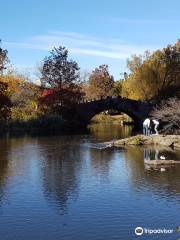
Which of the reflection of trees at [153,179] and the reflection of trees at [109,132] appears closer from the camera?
the reflection of trees at [153,179]

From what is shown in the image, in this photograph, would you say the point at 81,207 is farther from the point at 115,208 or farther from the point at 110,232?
the point at 110,232

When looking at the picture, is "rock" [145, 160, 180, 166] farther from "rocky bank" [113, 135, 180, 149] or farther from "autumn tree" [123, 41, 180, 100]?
"autumn tree" [123, 41, 180, 100]

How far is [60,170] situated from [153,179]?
6.48 m

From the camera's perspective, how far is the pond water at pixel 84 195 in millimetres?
21703

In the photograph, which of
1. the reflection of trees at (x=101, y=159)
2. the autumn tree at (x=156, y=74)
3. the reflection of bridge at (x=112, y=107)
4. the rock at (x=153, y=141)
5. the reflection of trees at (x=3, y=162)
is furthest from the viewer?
the autumn tree at (x=156, y=74)

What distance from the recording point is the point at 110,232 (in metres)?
21.3

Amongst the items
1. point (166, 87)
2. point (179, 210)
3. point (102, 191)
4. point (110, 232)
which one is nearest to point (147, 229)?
point (110, 232)

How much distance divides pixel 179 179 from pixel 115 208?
25.8 feet

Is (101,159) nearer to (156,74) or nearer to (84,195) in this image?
(84,195)

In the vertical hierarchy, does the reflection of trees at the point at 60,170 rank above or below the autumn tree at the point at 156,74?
below

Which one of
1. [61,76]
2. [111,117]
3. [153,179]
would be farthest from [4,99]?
[111,117]

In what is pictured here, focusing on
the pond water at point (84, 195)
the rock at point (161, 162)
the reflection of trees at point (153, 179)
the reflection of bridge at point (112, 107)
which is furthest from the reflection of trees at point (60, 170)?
the reflection of bridge at point (112, 107)

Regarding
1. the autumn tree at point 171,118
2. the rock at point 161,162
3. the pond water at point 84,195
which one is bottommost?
the pond water at point 84,195

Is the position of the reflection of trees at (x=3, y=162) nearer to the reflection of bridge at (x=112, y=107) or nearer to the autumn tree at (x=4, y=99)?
the autumn tree at (x=4, y=99)
